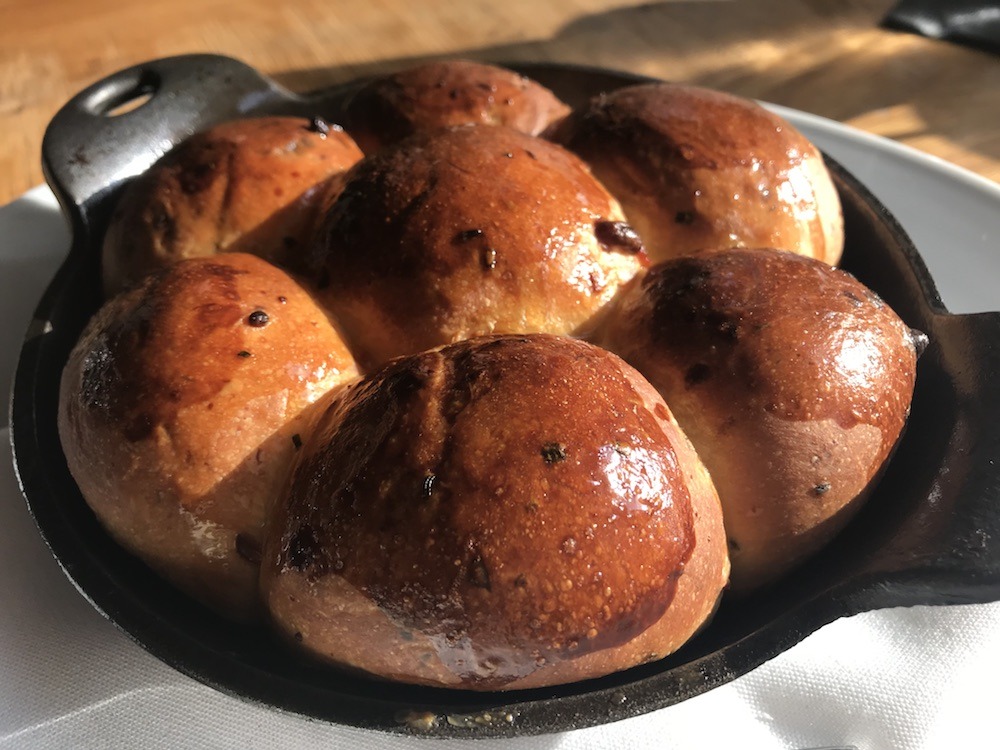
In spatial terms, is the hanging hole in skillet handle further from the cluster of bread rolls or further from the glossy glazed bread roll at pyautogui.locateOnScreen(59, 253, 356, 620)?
the glossy glazed bread roll at pyautogui.locateOnScreen(59, 253, 356, 620)

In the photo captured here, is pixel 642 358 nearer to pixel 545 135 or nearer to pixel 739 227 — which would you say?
pixel 739 227

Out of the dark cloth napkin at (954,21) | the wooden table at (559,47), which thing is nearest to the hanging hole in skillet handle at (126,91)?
the wooden table at (559,47)

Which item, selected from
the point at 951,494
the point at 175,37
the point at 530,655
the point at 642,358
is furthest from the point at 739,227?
the point at 175,37

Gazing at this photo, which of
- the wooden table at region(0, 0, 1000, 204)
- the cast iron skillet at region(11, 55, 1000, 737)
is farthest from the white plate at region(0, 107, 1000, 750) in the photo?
the wooden table at region(0, 0, 1000, 204)

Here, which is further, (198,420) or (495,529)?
(198,420)

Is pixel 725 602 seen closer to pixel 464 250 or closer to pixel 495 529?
pixel 495 529

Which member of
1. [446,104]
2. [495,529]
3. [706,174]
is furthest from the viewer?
[446,104]

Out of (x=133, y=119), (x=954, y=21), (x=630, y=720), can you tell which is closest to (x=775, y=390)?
(x=630, y=720)
